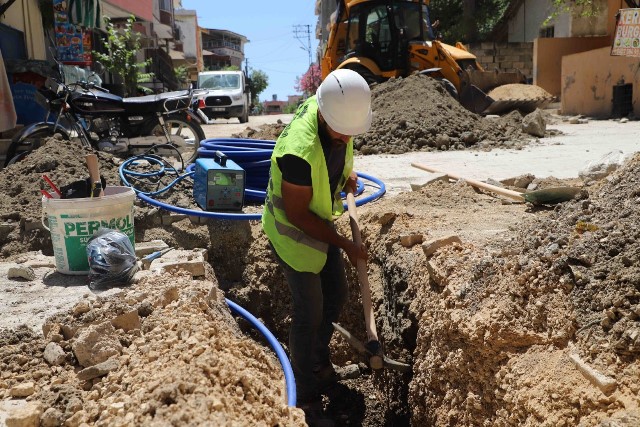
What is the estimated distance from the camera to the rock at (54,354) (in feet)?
9.02

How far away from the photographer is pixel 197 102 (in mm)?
8383

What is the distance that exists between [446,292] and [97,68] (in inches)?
530

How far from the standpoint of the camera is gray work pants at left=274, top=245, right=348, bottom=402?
369cm

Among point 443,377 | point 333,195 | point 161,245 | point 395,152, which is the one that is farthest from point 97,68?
point 443,377

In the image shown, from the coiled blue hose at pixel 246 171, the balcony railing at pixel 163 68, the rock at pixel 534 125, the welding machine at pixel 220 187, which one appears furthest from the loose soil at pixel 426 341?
the balcony railing at pixel 163 68

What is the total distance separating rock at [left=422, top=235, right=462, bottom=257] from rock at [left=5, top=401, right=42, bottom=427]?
2435 mm

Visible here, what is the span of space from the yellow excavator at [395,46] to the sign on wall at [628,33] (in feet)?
9.53

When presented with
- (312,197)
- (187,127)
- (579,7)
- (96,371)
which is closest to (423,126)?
(187,127)

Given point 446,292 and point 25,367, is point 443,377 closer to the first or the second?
point 446,292

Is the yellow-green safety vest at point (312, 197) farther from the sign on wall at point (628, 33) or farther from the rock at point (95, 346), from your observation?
the sign on wall at point (628, 33)

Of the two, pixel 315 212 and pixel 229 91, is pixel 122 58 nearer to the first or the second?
pixel 229 91

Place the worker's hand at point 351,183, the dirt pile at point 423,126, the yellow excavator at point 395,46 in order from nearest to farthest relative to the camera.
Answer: the worker's hand at point 351,183 → the dirt pile at point 423,126 → the yellow excavator at point 395,46

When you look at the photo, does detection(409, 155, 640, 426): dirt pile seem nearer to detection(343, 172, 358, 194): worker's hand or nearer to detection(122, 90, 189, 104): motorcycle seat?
detection(343, 172, 358, 194): worker's hand

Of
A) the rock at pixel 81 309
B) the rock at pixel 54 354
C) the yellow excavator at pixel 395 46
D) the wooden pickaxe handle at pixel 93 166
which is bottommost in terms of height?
the rock at pixel 54 354
